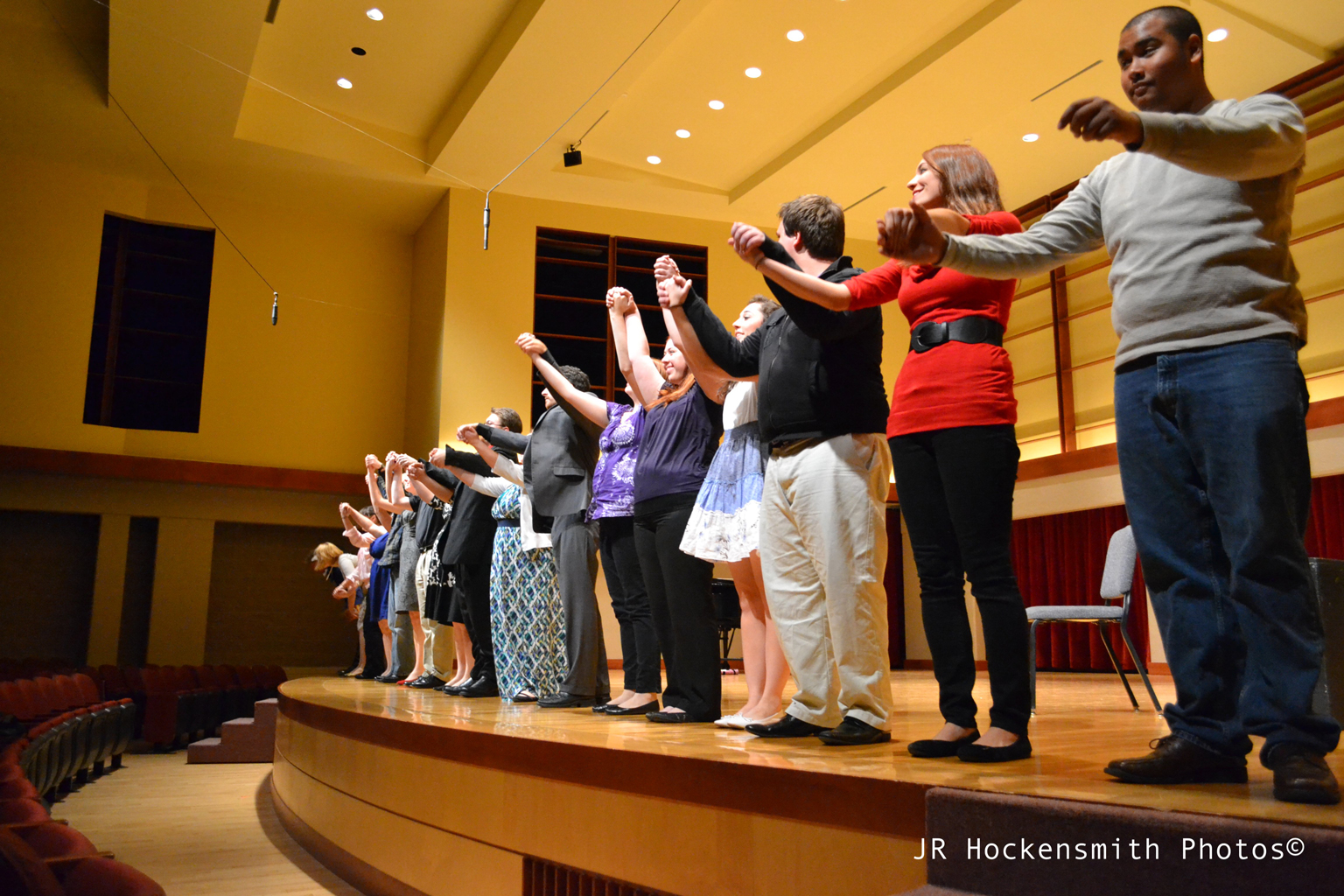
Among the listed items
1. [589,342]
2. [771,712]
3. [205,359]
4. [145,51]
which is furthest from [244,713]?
[771,712]

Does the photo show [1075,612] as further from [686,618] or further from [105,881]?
[105,881]

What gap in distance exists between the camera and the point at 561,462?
11.3ft

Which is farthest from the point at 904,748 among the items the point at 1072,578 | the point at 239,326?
the point at 239,326

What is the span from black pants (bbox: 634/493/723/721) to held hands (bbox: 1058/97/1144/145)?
163 centimetres

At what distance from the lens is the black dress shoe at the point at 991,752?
1677mm

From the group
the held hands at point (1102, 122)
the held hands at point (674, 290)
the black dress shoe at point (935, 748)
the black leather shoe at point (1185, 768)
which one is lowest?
the black dress shoe at point (935, 748)

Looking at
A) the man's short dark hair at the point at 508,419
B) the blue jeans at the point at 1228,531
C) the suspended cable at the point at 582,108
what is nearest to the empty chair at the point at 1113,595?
the man's short dark hair at the point at 508,419

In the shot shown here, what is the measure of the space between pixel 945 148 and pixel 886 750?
1.22 metres

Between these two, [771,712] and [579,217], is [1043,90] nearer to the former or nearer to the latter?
[579,217]

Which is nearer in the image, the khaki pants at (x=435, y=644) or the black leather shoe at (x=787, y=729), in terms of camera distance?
the black leather shoe at (x=787, y=729)

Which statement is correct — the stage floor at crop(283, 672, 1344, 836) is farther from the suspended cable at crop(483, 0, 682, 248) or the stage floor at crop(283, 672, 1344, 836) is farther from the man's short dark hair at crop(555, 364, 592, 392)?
the suspended cable at crop(483, 0, 682, 248)

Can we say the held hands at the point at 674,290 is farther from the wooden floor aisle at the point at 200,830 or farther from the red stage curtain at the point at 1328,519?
the red stage curtain at the point at 1328,519

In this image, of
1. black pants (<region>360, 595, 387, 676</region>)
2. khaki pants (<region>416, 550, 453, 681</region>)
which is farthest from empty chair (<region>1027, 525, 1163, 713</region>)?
black pants (<region>360, 595, 387, 676</region>)

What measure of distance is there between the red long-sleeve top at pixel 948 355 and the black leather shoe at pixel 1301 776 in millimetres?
724
